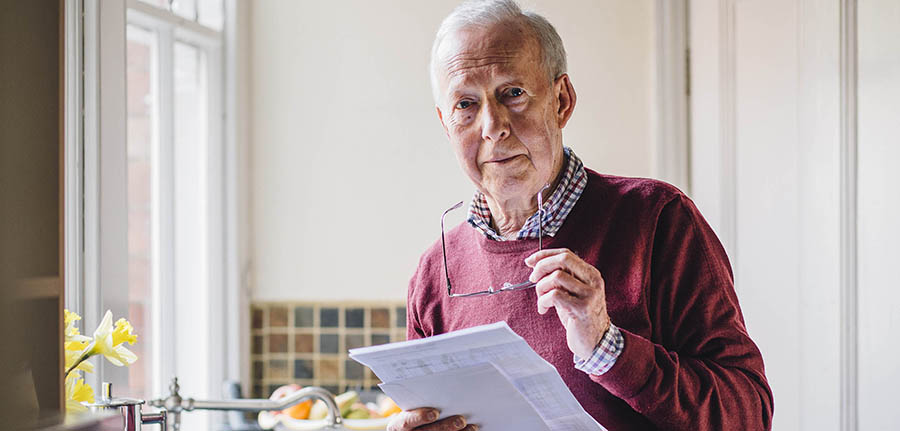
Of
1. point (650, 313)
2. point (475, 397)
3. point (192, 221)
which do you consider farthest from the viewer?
point (192, 221)

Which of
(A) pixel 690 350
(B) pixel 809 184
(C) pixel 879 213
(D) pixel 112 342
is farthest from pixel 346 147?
(A) pixel 690 350

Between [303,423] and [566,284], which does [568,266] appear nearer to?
[566,284]

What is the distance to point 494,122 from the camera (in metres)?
1.30

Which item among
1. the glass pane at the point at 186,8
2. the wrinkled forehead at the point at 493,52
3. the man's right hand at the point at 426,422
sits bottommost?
the man's right hand at the point at 426,422

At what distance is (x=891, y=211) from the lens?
1548mm

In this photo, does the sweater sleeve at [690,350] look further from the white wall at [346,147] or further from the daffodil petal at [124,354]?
the white wall at [346,147]

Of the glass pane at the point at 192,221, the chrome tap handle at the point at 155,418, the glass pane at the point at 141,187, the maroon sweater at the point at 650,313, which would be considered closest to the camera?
the maroon sweater at the point at 650,313

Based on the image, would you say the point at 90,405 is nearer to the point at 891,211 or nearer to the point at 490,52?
the point at 490,52

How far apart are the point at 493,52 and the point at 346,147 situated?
1.73 m

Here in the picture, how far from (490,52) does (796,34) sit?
42.0 inches

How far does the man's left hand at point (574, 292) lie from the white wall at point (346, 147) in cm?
181

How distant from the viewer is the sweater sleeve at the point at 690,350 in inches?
43.7

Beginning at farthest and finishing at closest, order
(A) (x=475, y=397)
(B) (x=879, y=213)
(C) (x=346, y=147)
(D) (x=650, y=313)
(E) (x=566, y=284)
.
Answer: (C) (x=346, y=147), (B) (x=879, y=213), (D) (x=650, y=313), (A) (x=475, y=397), (E) (x=566, y=284)

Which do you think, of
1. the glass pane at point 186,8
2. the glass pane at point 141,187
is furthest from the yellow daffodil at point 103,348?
the glass pane at point 186,8
